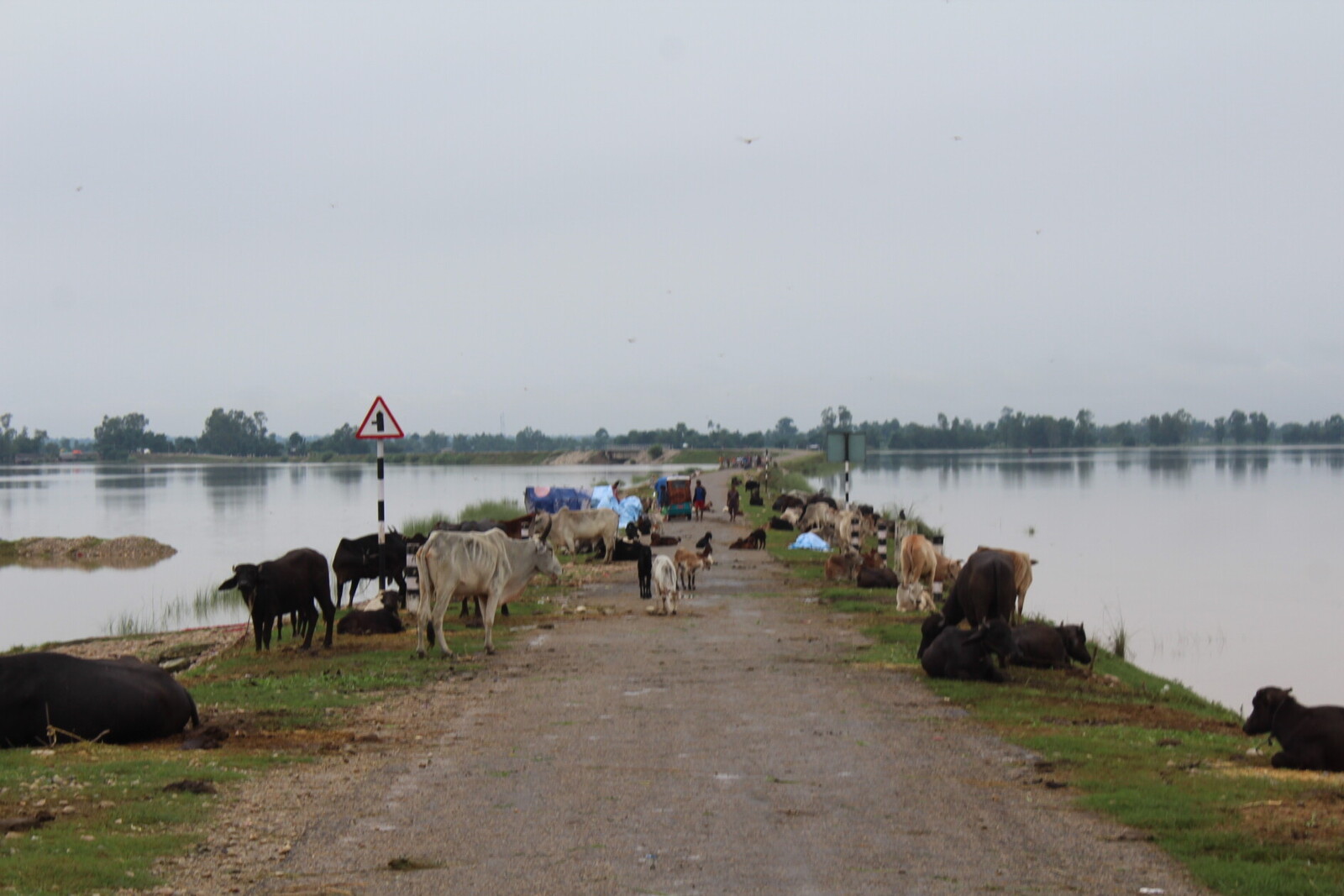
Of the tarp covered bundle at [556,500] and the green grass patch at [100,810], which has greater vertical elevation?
the tarp covered bundle at [556,500]

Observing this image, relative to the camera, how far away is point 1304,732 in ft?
28.9

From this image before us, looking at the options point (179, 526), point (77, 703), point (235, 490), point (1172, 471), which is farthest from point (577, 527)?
point (1172, 471)

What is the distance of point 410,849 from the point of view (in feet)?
21.5

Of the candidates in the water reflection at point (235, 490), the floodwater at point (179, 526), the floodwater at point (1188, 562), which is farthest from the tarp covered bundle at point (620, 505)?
the water reflection at point (235, 490)

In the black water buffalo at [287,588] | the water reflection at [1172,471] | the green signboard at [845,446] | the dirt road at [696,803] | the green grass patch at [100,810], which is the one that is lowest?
the water reflection at [1172,471]

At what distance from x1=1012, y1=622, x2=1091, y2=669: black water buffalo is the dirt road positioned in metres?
1.80

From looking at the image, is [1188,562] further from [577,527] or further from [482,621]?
[482,621]

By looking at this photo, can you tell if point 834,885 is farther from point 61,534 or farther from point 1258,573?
point 61,534

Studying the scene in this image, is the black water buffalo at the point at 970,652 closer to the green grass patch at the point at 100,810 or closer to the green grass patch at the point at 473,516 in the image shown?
the green grass patch at the point at 100,810

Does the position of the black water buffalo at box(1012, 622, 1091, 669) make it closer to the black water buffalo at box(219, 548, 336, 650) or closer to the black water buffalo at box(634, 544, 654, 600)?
the black water buffalo at box(219, 548, 336, 650)

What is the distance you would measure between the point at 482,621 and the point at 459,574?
303cm

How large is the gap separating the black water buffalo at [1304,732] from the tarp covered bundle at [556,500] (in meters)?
28.1

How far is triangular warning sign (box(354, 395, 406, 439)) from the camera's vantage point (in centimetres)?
1798

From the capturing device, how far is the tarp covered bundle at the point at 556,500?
37000 mm
